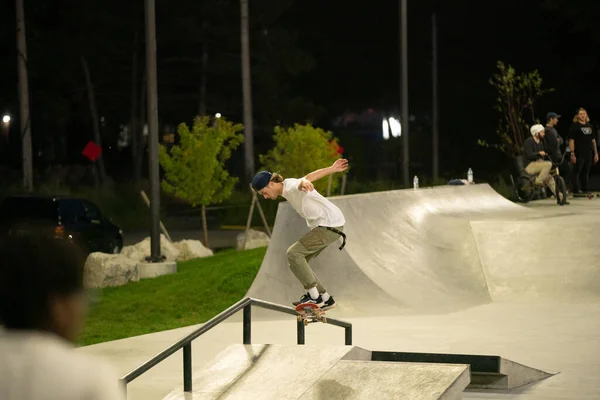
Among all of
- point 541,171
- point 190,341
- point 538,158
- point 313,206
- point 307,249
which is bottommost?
point 190,341

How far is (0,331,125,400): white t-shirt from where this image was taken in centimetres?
229

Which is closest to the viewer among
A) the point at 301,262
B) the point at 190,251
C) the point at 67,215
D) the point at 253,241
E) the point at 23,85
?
the point at 301,262

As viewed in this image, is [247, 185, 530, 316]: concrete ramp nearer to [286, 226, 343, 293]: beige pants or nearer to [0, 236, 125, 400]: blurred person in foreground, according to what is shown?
[286, 226, 343, 293]: beige pants

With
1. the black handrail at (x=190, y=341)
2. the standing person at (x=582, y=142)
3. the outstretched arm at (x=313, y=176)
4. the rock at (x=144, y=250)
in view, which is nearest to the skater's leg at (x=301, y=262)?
the black handrail at (x=190, y=341)

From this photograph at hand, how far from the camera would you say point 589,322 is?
13.1 m

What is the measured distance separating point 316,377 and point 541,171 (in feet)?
49.9

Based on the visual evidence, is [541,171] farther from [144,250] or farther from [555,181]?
[144,250]

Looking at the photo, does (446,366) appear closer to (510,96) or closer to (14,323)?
(14,323)

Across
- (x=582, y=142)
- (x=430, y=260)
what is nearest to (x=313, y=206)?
(x=430, y=260)

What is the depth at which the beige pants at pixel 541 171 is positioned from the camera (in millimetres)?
22391

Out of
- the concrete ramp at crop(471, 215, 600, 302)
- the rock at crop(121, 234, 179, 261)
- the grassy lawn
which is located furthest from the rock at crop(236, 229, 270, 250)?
the concrete ramp at crop(471, 215, 600, 302)

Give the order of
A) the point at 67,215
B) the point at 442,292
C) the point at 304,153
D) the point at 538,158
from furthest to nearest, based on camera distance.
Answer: the point at 304,153
the point at 67,215
the point at 538,158
the point at 442,292

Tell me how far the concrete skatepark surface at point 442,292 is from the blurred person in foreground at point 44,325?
23.1ft

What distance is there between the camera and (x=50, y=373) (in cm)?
231
